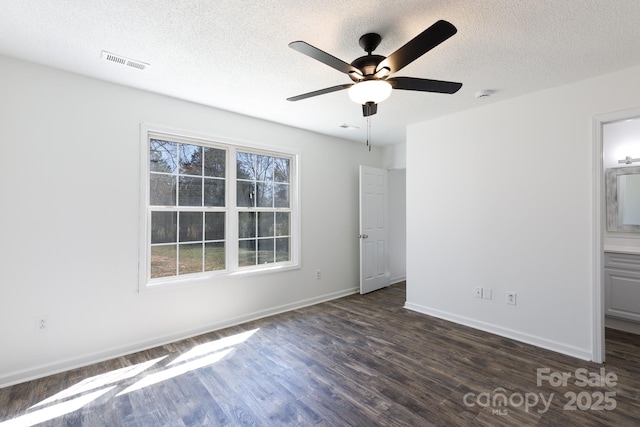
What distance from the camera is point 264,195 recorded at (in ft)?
13.2

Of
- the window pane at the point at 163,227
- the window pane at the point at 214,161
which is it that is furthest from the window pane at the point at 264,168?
the window pane at the point at 163,227

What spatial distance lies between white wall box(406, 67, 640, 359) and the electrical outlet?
389 cm

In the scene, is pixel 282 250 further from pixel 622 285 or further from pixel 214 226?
pixel 622 285

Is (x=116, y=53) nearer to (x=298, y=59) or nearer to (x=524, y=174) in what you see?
(x=298, y=59)

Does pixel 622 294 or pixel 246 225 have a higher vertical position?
pixel 246 225

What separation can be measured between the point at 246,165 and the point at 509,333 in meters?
3.63

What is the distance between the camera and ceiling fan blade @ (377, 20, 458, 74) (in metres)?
1.40

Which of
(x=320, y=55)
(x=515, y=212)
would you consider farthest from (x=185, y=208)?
(x=515, y=212)

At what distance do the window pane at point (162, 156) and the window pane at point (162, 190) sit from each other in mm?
79

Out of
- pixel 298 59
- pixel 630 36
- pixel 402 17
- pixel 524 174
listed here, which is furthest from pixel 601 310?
pixel 298 59

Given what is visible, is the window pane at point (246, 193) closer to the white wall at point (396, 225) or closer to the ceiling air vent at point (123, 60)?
the ceiling air vent at point (123, 60)

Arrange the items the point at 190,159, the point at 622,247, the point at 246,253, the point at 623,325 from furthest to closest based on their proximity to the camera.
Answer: the point at 246,253 < the point at 622,247 < the point at 190,159 < the point at 623,325

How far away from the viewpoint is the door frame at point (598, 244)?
2594 millimetres

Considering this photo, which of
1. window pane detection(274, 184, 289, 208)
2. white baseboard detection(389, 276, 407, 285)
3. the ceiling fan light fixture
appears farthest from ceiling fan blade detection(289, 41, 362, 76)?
white baseboard detection(389, 276, 407, 285)
